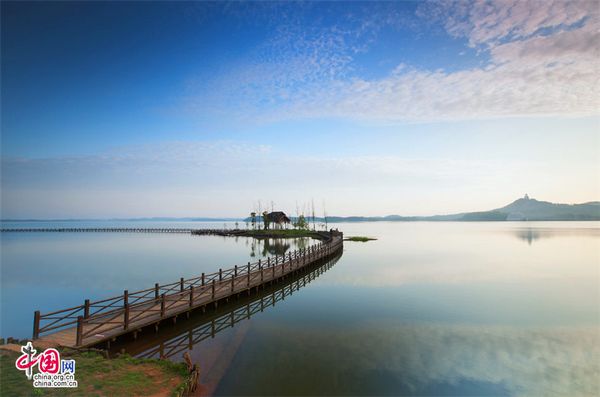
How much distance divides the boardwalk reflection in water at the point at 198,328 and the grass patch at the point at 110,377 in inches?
53.5

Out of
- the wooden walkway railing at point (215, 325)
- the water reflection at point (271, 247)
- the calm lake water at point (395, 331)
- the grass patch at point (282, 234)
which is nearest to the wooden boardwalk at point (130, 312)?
the wooden walkway railing at point (215, 325)

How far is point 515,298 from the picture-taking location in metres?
27.6

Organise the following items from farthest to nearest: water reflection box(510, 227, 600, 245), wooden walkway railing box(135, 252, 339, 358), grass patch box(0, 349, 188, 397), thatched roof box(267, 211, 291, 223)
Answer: thatched roof box(267, 211, 291, 223), water reflection box(510, 227, 600, 245), wooden walkway railing box(135, 252, 339, 358), grass patch box(0, 349, 188, 397)

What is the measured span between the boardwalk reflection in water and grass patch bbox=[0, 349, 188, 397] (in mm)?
1359

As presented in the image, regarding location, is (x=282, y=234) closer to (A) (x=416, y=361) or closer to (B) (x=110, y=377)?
(A) (x=416, y=361)

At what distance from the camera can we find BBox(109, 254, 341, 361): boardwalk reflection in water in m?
15.8

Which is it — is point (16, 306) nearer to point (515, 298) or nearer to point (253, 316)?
point (253, 316)

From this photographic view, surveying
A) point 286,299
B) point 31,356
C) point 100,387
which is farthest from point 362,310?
point 31,356

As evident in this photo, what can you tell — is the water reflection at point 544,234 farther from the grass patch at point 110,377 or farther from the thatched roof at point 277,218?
the grass patch at point 110,377

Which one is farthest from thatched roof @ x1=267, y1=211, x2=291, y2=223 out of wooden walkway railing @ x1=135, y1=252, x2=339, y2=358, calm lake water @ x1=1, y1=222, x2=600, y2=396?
wooden walkway railing @ x1=135, y1=252, x2=339, y2=358

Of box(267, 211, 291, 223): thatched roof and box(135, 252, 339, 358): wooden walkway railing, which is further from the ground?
box(267, 211, 291, 223): thatched roof

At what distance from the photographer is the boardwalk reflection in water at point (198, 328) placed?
620 inches

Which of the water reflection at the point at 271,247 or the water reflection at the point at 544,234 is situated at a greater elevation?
the water reflection at the point at 271,247

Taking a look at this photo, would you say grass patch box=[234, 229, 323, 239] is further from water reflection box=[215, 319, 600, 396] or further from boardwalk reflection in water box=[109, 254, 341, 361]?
water reflection box=[215, 319, 600, 396]
